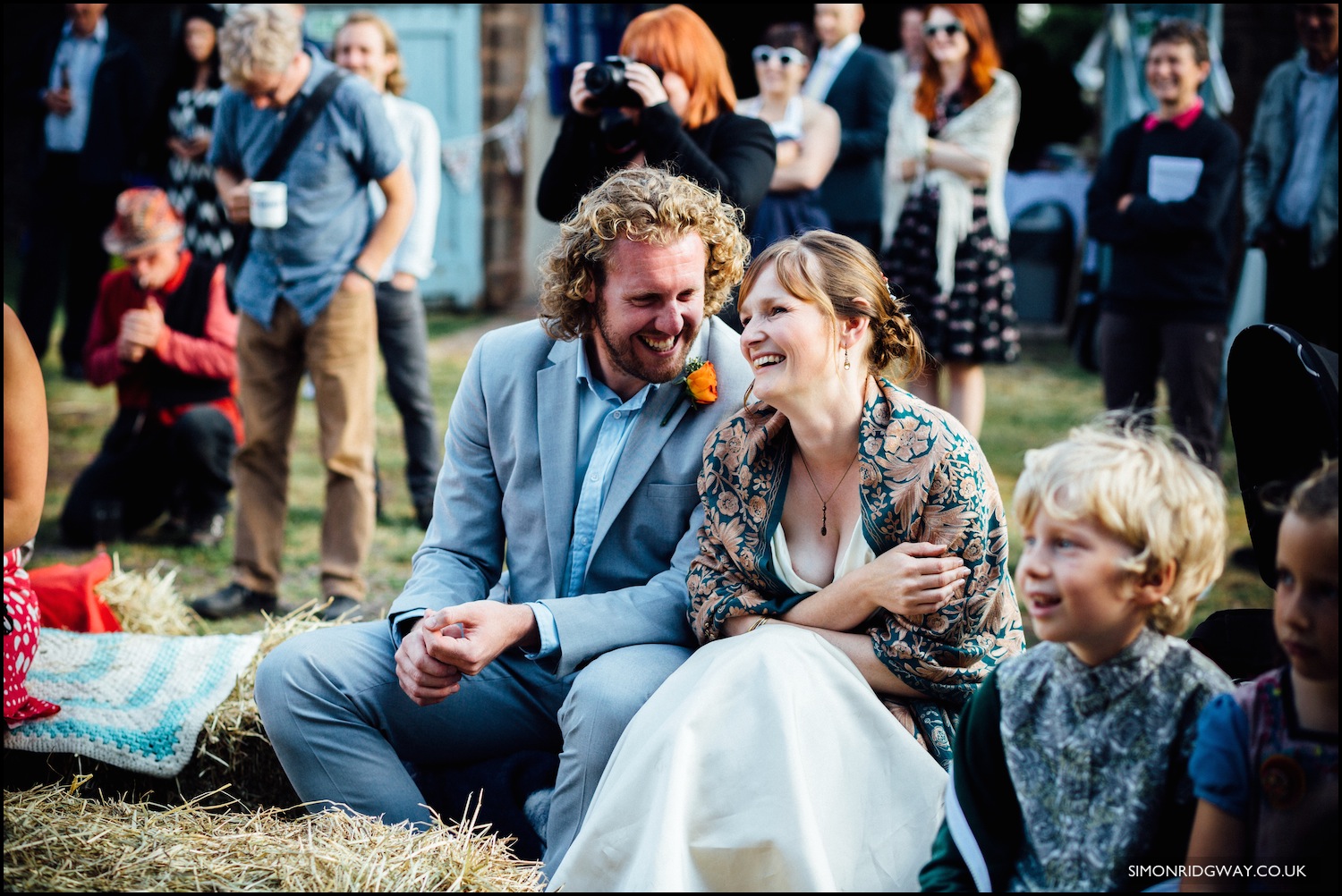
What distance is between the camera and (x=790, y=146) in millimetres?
4922

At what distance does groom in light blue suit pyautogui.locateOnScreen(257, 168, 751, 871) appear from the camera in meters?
2.60

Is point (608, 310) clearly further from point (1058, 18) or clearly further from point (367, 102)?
point (1058, 18)

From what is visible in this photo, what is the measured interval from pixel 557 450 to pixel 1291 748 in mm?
1595

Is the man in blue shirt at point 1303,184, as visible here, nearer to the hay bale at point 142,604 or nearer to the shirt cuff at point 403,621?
the shirt cuff at point 403,621

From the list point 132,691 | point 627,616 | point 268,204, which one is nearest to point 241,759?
point 132,691

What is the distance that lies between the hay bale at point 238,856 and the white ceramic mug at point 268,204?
2545 millimetres

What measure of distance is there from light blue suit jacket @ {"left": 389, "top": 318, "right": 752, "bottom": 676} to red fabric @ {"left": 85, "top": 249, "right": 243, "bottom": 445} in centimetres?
283

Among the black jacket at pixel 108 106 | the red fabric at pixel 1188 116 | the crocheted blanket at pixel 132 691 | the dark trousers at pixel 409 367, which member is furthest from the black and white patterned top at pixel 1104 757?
the black jacket at pixel 108 106

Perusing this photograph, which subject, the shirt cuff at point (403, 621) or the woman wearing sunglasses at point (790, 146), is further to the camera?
the woman wearing sunglasses at point (790, 146)

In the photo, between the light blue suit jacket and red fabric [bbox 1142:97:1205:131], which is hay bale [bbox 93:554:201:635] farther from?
red fabric [bbox 1142:97:1205:131]

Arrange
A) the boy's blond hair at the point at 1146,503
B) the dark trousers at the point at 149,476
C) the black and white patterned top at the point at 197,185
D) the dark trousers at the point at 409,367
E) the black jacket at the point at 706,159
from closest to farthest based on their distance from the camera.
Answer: the boy's blond hair at the point at 1146,503 < the black jacket at the point at 706,159 < the dark trousers at the point at 149,476 < the dark trousers at the point at 409,367 < the black and white patterned top at the point at 197,185

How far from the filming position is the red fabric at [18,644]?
2768mm

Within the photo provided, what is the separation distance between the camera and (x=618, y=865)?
2139 mm

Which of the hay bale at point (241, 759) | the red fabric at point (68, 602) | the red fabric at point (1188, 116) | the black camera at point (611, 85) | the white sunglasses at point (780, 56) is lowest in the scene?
the hay bale at point (241, 759)
